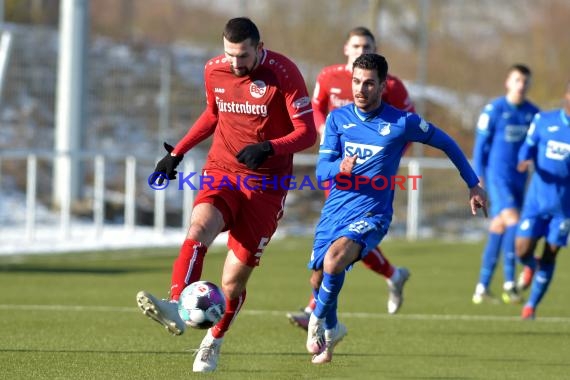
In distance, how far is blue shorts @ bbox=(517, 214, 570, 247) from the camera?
1158cm

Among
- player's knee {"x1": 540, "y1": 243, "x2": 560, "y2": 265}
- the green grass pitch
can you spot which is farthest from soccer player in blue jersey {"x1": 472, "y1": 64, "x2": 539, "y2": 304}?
player's knee {"x1": 540, "y1": 243, "x2": 560, "y2": 265}

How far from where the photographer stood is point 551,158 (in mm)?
11617

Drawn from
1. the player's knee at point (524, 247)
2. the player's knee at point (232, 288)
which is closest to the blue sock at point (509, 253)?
the player's knee at point (524, 247)

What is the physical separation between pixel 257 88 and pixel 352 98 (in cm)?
286

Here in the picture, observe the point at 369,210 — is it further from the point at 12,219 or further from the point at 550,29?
the point at 550,29

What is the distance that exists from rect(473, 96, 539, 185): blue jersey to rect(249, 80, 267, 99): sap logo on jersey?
554 centimetres

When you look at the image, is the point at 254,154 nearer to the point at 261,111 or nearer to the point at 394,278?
the point at 261,111

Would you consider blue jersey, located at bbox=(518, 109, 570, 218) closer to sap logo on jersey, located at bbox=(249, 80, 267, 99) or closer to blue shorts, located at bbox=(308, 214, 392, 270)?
blue shorts, located at bbox=(308, 214, 392, 270)

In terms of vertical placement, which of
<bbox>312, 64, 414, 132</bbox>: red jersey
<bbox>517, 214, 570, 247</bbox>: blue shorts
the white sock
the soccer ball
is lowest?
the white sock

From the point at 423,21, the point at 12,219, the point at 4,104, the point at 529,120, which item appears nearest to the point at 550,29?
the point at 423,21

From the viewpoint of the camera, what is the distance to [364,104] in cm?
835

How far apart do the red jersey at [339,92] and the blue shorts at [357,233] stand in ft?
8.38

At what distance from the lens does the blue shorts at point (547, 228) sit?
11.6 meters

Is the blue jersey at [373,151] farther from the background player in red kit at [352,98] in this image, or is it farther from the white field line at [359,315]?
the white field line at [359,315]
